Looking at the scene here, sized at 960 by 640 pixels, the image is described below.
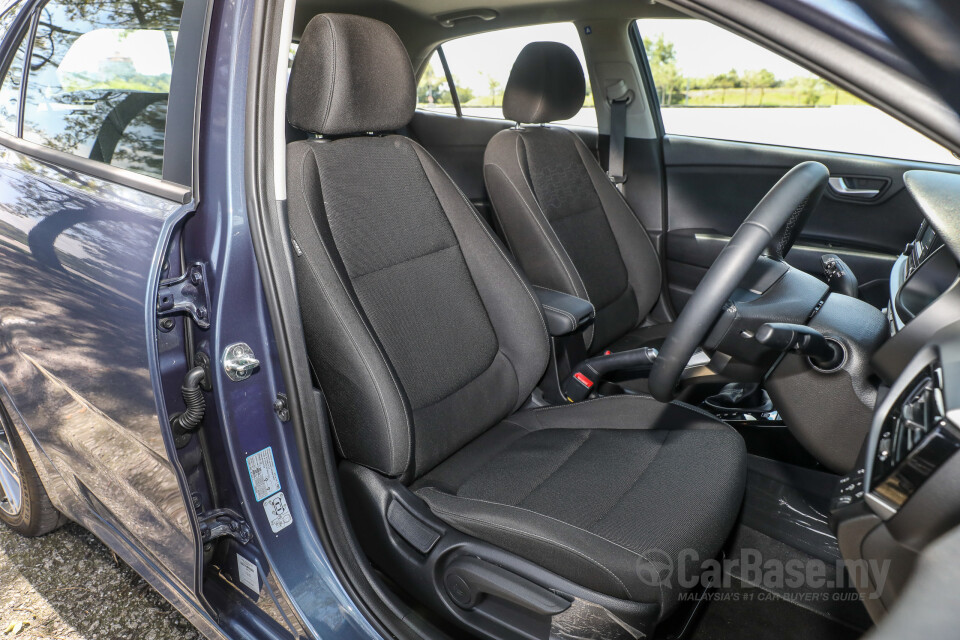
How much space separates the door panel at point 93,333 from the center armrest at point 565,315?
0.95 meters

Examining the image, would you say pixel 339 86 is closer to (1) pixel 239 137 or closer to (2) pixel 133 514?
(1) pixel 239 137

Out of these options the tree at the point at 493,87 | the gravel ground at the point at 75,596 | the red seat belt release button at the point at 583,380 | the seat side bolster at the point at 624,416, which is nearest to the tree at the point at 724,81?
the tree at the point at 493,87

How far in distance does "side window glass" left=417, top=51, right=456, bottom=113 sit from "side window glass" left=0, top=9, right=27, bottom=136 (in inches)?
84.5

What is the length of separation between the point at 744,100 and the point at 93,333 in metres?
2.25

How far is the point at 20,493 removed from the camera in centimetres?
186

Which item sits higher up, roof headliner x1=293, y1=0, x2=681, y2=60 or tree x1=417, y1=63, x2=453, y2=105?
roof headliner x1=293, y1=0, x2=681, y2=60

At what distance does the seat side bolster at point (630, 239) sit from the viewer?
2.57 metres

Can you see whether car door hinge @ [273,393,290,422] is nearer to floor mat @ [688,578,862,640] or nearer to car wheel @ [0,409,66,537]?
car wheel @ [0,409,66,537]

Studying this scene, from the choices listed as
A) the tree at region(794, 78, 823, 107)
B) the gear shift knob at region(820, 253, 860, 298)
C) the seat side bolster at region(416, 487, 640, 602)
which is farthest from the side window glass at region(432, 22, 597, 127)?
the seat side bolster at region(416, 487, 640, 602)

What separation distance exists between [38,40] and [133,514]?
3.04ft

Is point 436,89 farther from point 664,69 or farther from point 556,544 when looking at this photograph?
point 556,544

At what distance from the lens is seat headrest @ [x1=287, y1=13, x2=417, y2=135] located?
1352 millimetres

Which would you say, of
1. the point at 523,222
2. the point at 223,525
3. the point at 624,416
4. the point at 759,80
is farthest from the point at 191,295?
the point at 759,80

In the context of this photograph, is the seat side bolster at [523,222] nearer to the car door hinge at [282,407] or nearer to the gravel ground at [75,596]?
the car door hinge at [282,407]
